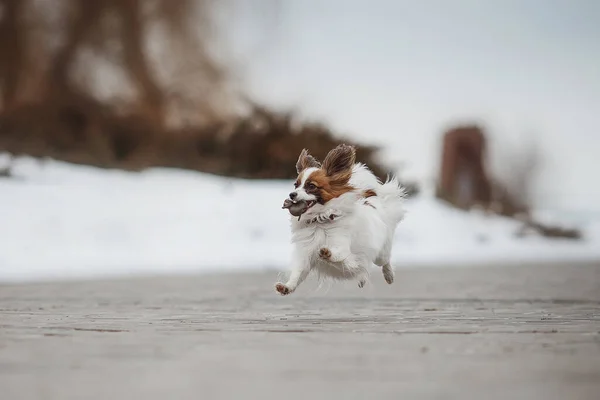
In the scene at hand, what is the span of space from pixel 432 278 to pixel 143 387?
10.7 meters

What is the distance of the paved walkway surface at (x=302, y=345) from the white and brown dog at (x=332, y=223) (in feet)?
1.27

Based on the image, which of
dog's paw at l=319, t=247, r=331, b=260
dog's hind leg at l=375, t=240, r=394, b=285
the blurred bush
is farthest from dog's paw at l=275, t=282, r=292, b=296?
the blurred bush

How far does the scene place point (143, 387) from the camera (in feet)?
14.6

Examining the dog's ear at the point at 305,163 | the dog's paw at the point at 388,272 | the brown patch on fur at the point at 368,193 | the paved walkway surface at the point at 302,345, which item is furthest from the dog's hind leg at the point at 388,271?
the dog's ear at the point at 305,163

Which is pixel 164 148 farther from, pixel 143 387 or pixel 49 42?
pixel 143 387

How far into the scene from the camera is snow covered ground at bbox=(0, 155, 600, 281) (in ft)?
58.3

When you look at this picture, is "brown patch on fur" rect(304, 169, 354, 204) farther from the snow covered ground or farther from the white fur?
the snow covered ground

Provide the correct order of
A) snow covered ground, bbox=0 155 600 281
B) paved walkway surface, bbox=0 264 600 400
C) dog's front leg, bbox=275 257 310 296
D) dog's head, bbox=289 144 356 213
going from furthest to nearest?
snow covered ground, bbox=0 155 600 281
dog's head, bbox=289 144 356 213
dog's front leg, bbox=275 257 310 296
paved walkway surface, bbox=0 264 600 400

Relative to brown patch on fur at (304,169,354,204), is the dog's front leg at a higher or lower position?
lower

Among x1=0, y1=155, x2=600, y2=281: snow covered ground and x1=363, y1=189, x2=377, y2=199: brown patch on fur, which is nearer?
x1=363, y1=189, x2=377, y2=199: brown patch on fur

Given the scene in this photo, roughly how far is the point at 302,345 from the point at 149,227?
1428 centimetres

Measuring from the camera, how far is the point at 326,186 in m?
8.55

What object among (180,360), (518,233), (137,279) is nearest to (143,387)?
(180,360)

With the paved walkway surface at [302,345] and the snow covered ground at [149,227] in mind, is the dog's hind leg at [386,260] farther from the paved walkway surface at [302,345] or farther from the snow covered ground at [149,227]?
the snow covered ground at [149,227]
